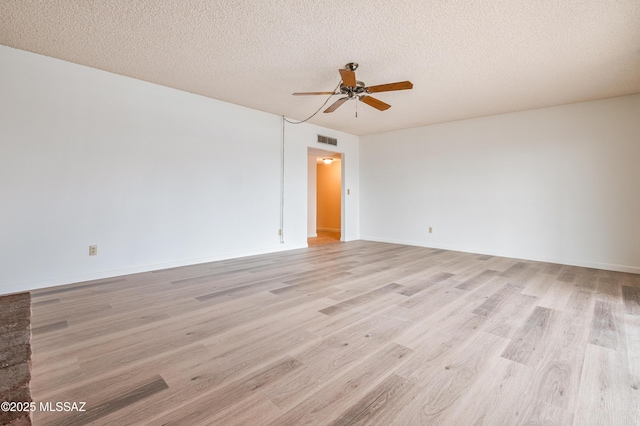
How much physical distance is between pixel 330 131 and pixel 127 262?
4.36 metres

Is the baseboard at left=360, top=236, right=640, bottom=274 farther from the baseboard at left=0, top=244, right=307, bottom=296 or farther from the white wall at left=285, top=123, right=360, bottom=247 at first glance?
the baseboard at left=0, top=244, right=307, bottom=296

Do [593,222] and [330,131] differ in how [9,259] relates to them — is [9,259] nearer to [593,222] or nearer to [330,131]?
[330,131]

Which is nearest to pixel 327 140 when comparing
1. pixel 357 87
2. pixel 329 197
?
pixel 329 197

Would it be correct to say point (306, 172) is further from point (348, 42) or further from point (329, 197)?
point (348, 42)

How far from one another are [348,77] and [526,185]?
369 centimetres

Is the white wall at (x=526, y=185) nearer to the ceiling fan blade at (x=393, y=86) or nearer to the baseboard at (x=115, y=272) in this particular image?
the ceiling fan blade at (x=393, y=86)

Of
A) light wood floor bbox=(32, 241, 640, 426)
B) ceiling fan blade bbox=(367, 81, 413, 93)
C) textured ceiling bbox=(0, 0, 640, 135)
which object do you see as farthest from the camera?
ceiling fan blade bbox=(367, 81, 413, 93)

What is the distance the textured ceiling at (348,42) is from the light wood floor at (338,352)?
2.41m

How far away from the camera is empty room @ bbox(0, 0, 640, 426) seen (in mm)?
1362

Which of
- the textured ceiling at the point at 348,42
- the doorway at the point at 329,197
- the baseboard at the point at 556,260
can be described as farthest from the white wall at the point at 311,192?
the textured ceiling at the point at 348,42

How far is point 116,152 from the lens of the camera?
10.8 ft

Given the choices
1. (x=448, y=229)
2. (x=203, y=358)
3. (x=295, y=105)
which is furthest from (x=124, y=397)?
(x=448, y=229)

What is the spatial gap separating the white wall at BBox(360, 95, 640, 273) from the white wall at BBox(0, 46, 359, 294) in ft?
10.1

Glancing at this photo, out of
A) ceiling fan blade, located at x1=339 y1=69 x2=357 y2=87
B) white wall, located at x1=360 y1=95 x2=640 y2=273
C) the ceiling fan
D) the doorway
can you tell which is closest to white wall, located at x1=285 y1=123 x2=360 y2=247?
white wall, located at x1=360 y1=95 x2=640 y2=273
